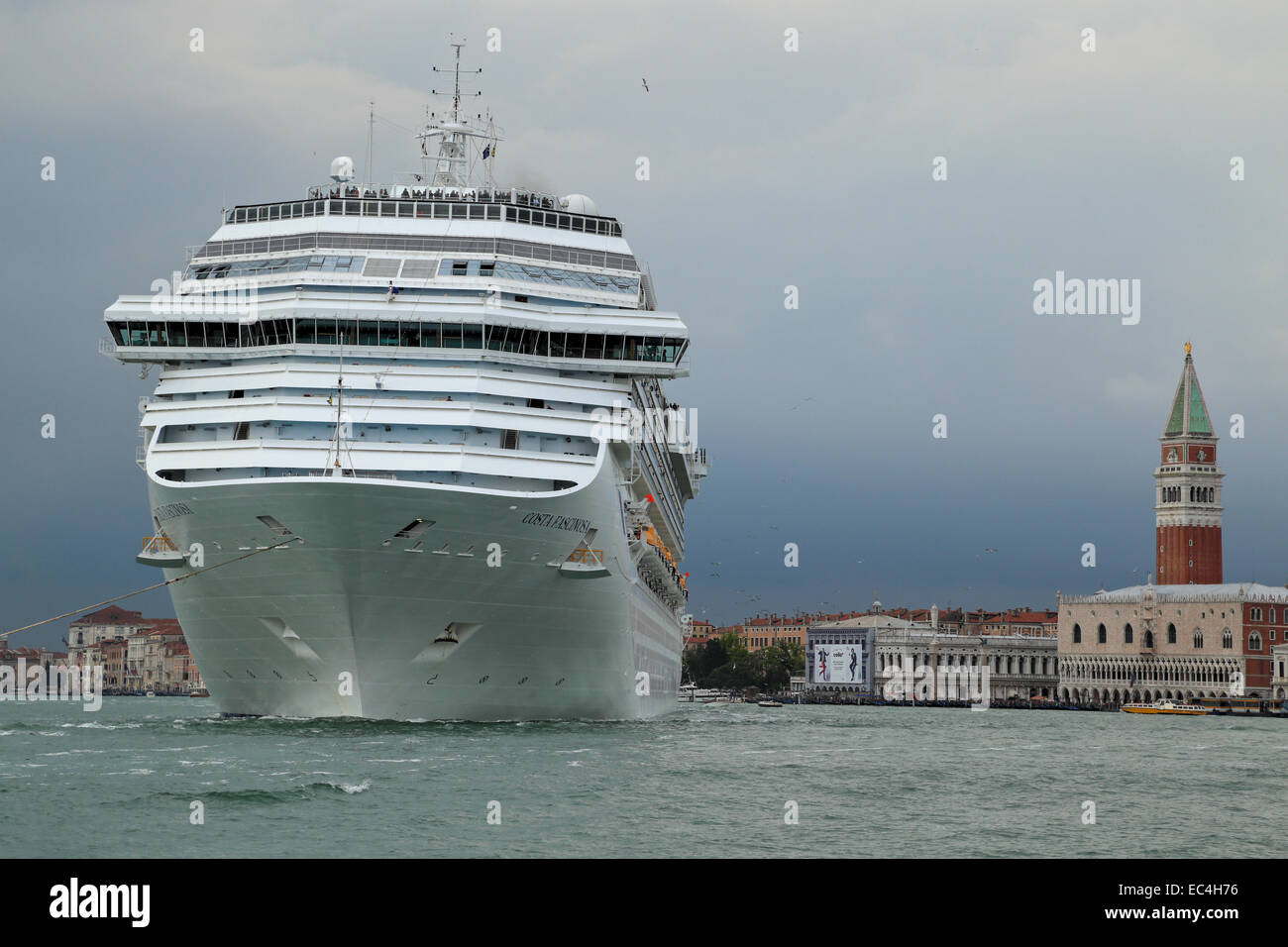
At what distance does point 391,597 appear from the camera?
38.7 metres

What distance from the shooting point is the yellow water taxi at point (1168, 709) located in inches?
6142

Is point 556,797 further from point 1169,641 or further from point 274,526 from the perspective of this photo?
point 1169,641

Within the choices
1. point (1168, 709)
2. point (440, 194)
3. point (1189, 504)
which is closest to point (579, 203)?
point (440, 194)

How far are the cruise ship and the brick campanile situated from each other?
16045 cm

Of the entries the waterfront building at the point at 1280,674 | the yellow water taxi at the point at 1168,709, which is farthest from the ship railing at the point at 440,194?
the waterfront building at the point at 1280,674

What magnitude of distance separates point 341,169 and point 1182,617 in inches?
5822

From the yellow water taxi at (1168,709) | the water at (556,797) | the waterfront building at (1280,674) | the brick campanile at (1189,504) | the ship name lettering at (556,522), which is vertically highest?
the brick campanile at (1189,504)

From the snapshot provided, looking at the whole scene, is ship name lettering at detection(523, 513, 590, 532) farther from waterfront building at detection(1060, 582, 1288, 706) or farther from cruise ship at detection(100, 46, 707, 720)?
waterfront building at detection(1060, 582, 1288, 706)

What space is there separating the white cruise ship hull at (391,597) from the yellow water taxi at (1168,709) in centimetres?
12489

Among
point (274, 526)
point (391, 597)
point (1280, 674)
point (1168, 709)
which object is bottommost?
point (1168, 709)

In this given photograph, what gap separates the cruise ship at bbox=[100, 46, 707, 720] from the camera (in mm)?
38750

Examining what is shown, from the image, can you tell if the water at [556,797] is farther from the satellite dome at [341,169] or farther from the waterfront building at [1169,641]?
the waterfront building at [1169,641]
